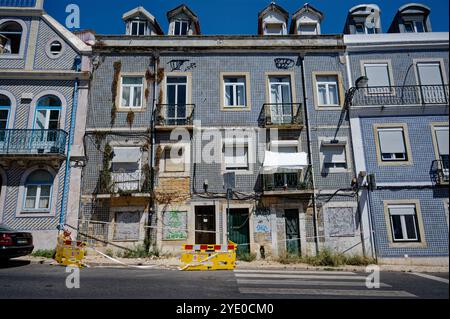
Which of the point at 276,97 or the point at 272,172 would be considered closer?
the point at 272,172

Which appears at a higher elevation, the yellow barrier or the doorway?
the doorway

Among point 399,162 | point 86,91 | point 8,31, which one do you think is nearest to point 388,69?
point 399,162

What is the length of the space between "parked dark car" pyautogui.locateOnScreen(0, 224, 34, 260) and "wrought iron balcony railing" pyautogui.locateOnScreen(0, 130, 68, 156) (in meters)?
4.34

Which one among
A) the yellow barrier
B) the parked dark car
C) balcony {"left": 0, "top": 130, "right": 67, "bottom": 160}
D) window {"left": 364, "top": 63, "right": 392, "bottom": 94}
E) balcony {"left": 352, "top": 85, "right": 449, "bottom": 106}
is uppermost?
window {"left": 364, "top": 63, "right": 392, "bottom": 94}

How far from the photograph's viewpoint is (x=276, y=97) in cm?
1467

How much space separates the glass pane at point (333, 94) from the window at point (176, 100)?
7.39 metres

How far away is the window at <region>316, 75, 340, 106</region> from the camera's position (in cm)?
1450

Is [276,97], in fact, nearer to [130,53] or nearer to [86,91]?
[130,53]

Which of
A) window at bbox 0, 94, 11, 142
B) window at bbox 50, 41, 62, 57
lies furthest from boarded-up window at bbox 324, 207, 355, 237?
window at bbox 0, 94, 11, 142

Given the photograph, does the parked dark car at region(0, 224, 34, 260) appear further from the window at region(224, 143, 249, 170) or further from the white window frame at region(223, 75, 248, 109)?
the white window frame at region(223, 75, 248, 109)

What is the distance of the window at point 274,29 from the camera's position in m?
16.1
